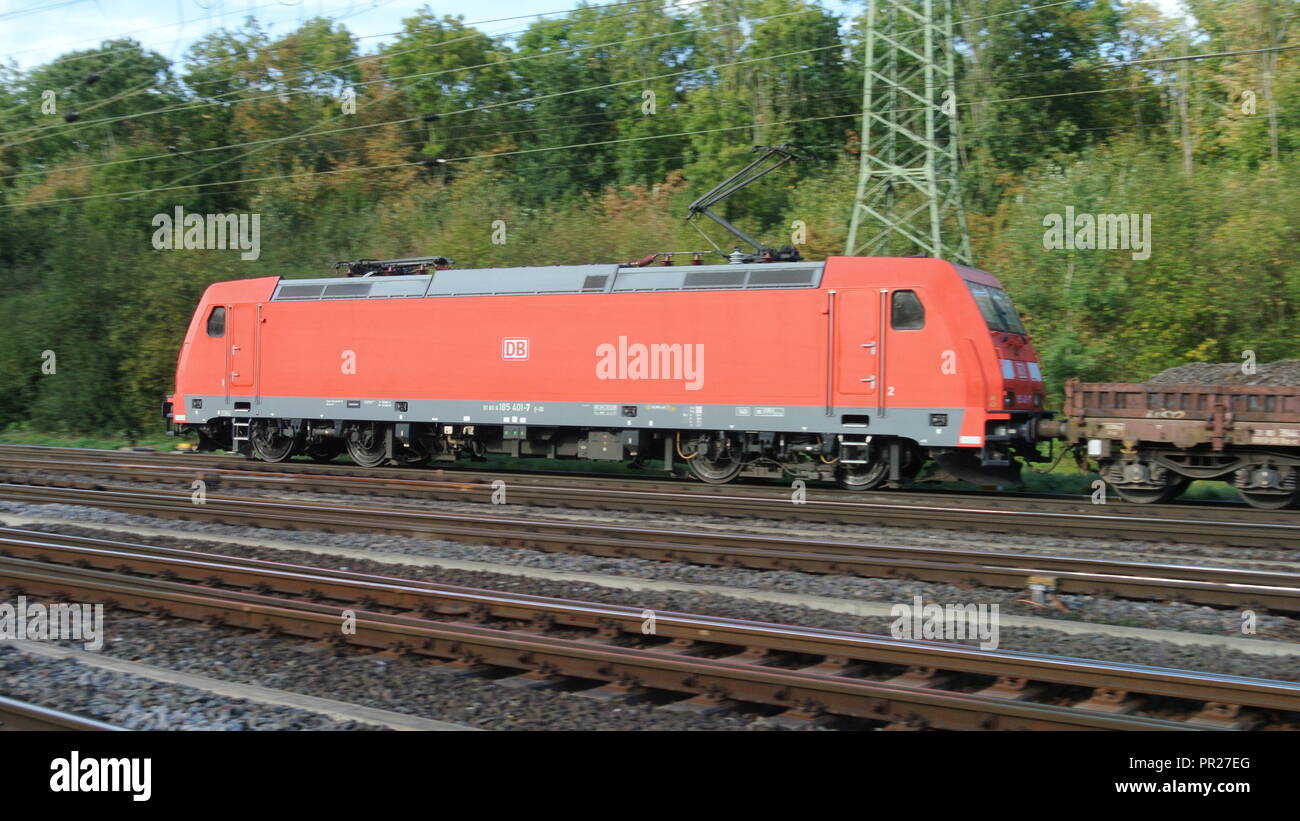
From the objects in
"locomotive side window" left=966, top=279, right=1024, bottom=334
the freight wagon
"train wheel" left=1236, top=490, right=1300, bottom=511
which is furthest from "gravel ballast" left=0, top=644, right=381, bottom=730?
"train wheel" left=1236, top=490, right=1300, bottom=511

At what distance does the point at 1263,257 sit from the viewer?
22.2 m

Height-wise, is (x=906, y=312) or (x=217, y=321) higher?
(x=217, y=321)

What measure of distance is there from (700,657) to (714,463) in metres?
10.4

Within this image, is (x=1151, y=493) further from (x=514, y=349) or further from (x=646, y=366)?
(x=514, y=349)

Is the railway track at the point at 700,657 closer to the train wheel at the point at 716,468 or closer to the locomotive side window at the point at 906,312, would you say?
the locomotive side window at the point at 906,312

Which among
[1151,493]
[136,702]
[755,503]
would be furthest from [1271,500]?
[136,702]

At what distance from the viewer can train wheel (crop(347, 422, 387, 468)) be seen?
2014cm

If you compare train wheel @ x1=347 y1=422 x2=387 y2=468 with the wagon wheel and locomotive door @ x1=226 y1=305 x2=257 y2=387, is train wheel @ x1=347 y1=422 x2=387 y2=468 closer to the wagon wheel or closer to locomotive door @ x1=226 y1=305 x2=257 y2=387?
locomotive door @ x1=226 y1=305 x2=257 y2=387

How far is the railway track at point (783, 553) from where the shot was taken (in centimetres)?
898

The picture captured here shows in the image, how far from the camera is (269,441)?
21.2 metres

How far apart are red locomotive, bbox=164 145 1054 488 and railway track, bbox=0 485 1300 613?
3893 millimetres

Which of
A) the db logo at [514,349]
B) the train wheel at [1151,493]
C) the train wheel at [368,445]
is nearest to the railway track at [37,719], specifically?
the db logo at [514,349]

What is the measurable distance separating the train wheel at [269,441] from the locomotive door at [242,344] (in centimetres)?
90
